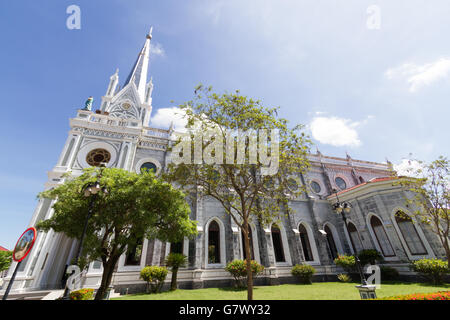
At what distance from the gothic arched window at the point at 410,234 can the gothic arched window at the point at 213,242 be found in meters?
14.2

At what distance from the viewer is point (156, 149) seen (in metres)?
18.3

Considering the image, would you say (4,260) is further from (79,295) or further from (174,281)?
(79,295)

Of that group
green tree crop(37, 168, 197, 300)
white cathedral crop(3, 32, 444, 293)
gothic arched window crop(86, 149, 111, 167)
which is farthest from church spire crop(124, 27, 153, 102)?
green tree crop(37, 168, 197, 300)

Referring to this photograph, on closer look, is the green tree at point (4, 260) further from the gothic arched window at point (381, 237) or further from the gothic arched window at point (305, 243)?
the gothic arched window at point (381, 237)

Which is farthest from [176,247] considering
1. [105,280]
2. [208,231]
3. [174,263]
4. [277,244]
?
[277,244]

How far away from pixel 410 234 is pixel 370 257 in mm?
Result: 3455

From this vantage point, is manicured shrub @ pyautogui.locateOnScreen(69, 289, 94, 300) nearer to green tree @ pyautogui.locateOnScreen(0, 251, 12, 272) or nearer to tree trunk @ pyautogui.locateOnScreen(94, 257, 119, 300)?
tree trunk @ pyautogui.locateOnScreen(94, 257, 119, 300)

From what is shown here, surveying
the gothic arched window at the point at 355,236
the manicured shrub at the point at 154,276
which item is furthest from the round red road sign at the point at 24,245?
the gothic arched window at the point at 355,236

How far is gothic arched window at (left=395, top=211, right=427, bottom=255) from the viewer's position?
48.5ft

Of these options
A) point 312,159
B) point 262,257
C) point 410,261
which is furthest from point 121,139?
point 410,261

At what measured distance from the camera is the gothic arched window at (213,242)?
15799mm

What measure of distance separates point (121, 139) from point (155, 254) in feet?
33.3
